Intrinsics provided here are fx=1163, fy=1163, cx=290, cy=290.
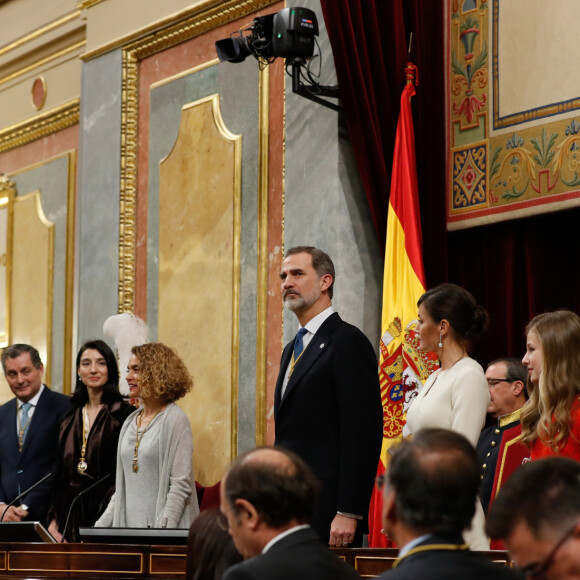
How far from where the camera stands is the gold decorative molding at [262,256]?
5.91 m

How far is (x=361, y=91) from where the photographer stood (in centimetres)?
538

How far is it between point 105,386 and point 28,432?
1.79 ft

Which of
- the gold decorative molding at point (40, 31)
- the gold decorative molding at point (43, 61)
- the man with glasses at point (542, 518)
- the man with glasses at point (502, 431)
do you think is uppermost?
the gold decorative molding at point (40, 31)

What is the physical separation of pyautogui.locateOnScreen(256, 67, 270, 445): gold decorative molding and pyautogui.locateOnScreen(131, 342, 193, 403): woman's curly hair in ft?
3.02

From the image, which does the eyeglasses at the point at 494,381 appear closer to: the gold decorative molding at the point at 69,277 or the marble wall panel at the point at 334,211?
the marble wall panel at the point at 334,211

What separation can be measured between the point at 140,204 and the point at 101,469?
210 cm

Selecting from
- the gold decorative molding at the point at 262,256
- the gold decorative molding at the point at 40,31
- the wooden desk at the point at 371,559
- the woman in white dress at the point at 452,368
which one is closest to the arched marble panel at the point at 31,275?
the gold decorative molding at the point at 40,31

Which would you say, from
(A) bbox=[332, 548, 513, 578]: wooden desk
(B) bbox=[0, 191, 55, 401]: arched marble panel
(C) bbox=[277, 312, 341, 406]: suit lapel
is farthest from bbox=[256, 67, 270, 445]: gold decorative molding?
(B) bbox=[0, 191, 55, 401]: arched marble panel

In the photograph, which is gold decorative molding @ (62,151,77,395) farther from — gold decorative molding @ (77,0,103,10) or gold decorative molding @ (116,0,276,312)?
gold decorative molding @ (77,0,103,10)

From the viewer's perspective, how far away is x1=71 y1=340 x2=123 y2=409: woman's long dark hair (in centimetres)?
546

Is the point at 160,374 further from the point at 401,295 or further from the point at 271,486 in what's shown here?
the point at 271,486

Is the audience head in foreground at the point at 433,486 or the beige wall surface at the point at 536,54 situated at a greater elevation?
the beige wall surface at the point at 536,54

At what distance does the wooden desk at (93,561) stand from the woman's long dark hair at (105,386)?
4.55ft

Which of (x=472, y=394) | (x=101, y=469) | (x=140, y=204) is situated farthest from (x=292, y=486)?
(x=140, y=204)
